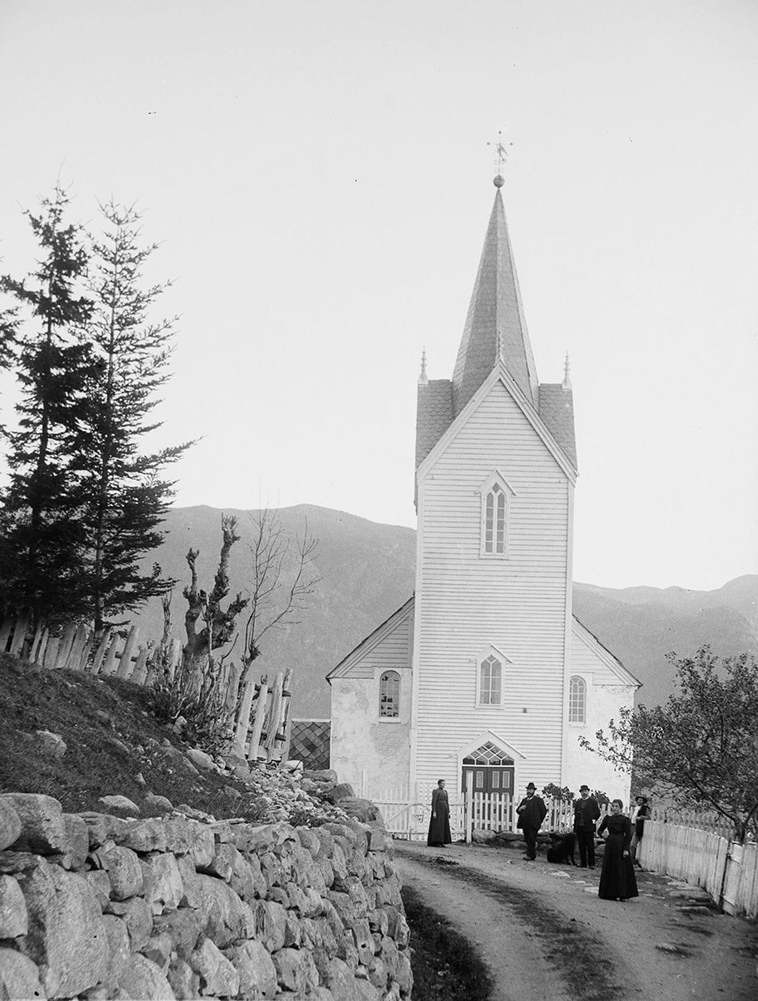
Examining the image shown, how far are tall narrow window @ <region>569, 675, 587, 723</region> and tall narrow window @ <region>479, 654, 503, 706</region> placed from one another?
3314 millimetres

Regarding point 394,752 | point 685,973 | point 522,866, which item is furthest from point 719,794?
point 394,752

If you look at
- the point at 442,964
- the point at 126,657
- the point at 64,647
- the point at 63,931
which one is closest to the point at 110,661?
the point at 126,657

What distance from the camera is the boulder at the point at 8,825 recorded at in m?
4.74

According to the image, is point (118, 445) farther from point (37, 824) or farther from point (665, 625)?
point (665, 625)

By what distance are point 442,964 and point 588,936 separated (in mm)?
2095

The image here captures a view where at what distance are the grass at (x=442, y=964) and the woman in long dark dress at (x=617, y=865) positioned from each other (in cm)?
324

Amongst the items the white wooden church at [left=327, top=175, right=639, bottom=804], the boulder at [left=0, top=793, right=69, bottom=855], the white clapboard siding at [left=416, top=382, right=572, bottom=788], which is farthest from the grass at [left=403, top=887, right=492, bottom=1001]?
the white clapboard siding at [left=416, top=382, right=572, bottom=788]

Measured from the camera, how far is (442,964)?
1408cm

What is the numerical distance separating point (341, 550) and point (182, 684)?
375 ft

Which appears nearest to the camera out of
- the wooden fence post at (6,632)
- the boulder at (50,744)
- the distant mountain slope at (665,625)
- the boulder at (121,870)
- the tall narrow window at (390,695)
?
the boulder at (121,870)

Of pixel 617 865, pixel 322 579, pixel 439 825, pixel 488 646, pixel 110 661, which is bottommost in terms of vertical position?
pixel 439 825

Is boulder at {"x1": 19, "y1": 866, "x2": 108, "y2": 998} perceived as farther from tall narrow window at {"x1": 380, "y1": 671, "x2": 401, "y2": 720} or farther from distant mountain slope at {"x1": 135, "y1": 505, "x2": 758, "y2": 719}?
distant mountain slope at {"x1": 135, "y1": 505, "x2": 758, "y2": 719}

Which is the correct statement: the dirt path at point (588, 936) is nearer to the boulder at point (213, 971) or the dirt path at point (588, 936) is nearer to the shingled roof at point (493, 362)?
the boulder at point (213, 971)

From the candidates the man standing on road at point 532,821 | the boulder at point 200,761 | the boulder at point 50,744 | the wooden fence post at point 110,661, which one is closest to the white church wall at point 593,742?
the man standing on road at point 532,821
